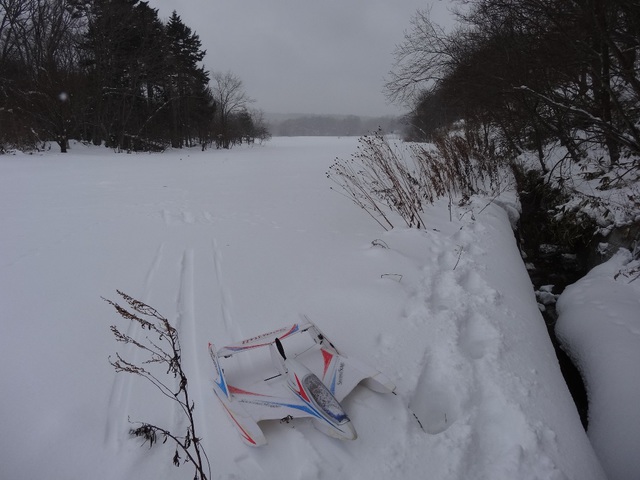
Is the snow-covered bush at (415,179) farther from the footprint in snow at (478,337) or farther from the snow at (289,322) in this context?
the footprint in snow at (478,337)

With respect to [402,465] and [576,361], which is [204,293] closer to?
[402,465]

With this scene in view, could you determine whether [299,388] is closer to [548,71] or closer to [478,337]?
[478,337]

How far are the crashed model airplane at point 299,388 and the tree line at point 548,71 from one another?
14.8 ft

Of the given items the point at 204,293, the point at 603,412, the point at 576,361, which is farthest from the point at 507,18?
the point at 204,293

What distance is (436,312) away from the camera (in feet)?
9.57

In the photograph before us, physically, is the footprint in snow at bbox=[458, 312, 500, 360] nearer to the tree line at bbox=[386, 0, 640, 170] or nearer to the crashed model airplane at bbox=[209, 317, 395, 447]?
the crashed model airplane at bbox=[209, 317, 395, 447]

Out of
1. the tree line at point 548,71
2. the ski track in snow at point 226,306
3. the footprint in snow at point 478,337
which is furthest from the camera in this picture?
the tree line at point 548,71

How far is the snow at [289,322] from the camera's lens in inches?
67.8

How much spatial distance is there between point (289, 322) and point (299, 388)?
0.82m

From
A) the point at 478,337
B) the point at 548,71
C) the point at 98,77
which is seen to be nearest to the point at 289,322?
the point at 478,337

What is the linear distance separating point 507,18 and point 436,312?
6.72m

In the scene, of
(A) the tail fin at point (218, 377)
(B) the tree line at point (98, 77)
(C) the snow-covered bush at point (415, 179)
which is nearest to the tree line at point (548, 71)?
(C) the snow-covered bush at point (415, 179)

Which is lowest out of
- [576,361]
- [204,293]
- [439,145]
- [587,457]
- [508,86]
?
A: [576,361]

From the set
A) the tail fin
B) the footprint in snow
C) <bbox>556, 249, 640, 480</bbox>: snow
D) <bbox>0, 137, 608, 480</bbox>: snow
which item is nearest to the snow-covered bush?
<bbox>0, 137, 608, 480</bbox>: snow
